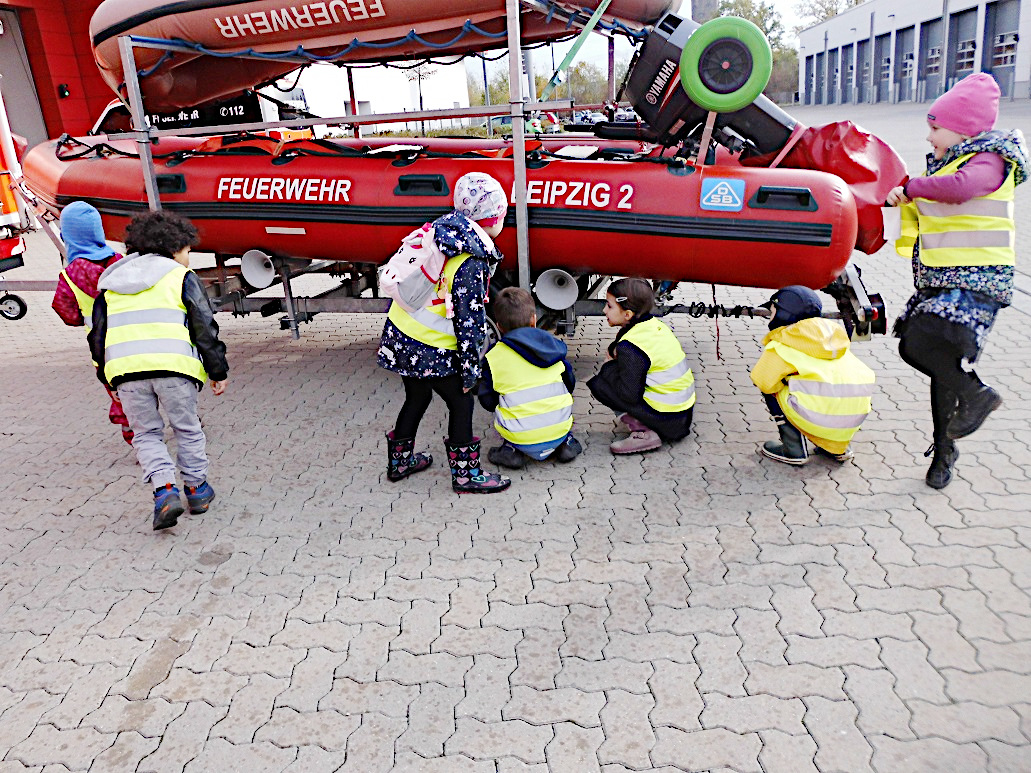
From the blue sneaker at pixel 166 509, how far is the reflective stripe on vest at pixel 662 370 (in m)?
2.15

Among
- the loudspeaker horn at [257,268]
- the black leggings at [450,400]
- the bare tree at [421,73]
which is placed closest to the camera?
the black leggings at [450,400]

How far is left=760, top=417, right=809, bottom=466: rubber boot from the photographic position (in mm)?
3734

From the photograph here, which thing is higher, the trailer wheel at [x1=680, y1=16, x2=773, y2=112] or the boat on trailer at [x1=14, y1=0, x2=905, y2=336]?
the trailer wheel at [x1=680, y1=16, x2=773, y2=112]

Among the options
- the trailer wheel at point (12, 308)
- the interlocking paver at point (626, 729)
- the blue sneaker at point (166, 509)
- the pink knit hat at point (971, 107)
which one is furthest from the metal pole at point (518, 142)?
the trailer wheel at point (12, 308)

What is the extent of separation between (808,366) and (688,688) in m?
1.77

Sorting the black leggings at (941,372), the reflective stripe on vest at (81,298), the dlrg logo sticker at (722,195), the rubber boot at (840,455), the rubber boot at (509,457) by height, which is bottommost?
the rubber boot at (840,455)

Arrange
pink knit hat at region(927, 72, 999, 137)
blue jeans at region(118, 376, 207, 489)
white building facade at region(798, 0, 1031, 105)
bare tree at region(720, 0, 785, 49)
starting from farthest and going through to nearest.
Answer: bare tree at region(720, 0, 785, 49)
white building facade at region(798, 0, 1031, 105)
blue jeans at region(118, 376, 207, 489)
pink knit hat at region(927, 72, 999, 137)

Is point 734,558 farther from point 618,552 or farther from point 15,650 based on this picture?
point 15,650

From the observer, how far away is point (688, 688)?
2393 millimetres

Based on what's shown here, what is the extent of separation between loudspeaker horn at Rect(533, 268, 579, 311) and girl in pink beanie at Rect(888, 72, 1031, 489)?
1.84 m

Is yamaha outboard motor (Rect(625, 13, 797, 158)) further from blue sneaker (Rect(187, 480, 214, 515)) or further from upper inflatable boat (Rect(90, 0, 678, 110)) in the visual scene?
blue sneaker (Rect(187, 480, 214, 515))

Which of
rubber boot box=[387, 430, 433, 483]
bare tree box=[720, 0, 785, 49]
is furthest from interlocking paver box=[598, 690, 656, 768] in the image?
bare tree box=[720, 0, 785, 49]

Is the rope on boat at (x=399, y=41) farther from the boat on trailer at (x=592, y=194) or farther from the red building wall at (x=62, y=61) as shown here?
the red building wall at (x=62, y=61)

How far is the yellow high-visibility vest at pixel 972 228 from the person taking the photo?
10.5ft
